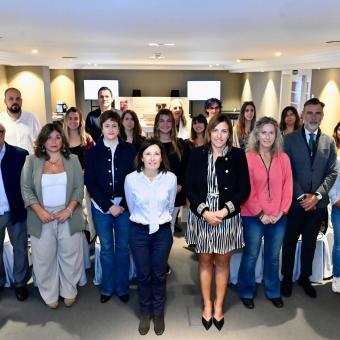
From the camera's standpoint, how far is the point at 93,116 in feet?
14.1

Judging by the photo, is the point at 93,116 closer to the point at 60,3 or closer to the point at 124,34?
the point at 124,34

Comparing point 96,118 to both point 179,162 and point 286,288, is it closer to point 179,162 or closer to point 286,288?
point 179,162

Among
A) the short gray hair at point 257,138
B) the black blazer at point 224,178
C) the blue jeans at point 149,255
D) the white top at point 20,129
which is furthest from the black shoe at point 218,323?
the white top at point 20,129

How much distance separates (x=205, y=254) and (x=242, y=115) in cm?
218

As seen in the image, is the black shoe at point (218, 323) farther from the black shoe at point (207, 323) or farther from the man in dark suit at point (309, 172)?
the man in dark suit at point (309, 172)

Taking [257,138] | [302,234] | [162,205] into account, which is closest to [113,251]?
[162,205]

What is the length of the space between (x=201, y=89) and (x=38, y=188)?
10.1 meters

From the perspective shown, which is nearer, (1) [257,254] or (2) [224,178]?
(2) [224,178]

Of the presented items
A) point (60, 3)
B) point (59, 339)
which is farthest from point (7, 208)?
point (60, 3)

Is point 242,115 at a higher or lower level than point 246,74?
lower

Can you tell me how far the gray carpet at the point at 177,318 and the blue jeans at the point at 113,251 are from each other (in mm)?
134

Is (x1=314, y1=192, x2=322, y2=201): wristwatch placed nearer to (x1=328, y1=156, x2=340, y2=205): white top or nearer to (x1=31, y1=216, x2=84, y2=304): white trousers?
(x1=328, y1=156, x2=340, y2=205): white top

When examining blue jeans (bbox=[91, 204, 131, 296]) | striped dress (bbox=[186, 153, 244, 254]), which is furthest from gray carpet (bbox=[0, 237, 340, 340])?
striped dress (bbox=[186, 153, 244, 254])

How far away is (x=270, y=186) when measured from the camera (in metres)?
2.71
